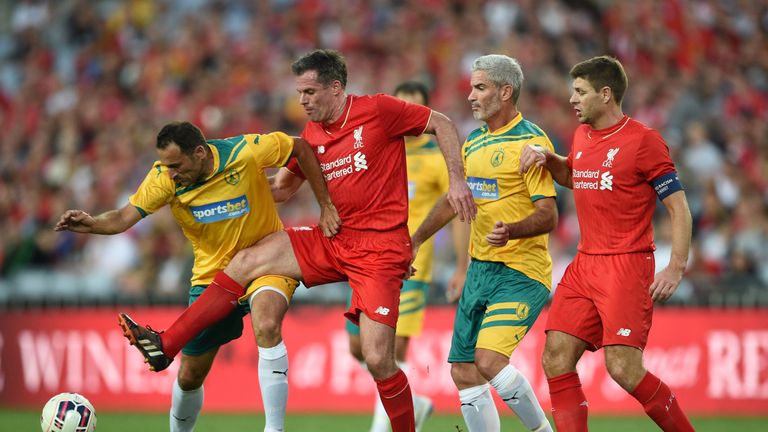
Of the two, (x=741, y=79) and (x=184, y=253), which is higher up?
(x=741, y=79)

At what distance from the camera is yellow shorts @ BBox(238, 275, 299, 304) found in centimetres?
759

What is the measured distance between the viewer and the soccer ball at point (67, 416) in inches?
307

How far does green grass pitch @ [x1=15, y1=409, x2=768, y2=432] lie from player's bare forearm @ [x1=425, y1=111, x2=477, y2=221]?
13.1 feet

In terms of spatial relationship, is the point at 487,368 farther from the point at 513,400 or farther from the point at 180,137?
the point at 180,137

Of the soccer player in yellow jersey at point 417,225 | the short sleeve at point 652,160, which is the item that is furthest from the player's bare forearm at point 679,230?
the soccer player in yellow jersey at point 417,225

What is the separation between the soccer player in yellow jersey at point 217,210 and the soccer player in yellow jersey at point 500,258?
1041 mm

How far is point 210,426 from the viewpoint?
1142cm

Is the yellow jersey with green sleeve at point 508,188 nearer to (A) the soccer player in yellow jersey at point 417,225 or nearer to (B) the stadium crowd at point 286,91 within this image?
(A) the soccer player in yellow jersey at point 417,225

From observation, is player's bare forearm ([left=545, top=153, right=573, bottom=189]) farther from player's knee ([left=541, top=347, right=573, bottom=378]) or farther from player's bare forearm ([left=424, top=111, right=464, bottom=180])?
player's knee ([left=541, top=347, right=573, bottom=378])

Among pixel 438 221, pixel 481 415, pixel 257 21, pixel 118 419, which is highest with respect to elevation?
pixel 257 21

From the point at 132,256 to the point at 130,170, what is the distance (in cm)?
180

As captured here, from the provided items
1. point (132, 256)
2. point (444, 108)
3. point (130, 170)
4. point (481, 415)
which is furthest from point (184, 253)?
point (481, 415)

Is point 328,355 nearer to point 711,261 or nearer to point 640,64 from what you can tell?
point 711,261

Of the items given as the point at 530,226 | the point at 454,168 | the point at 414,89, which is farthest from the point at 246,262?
the point at 414,89
